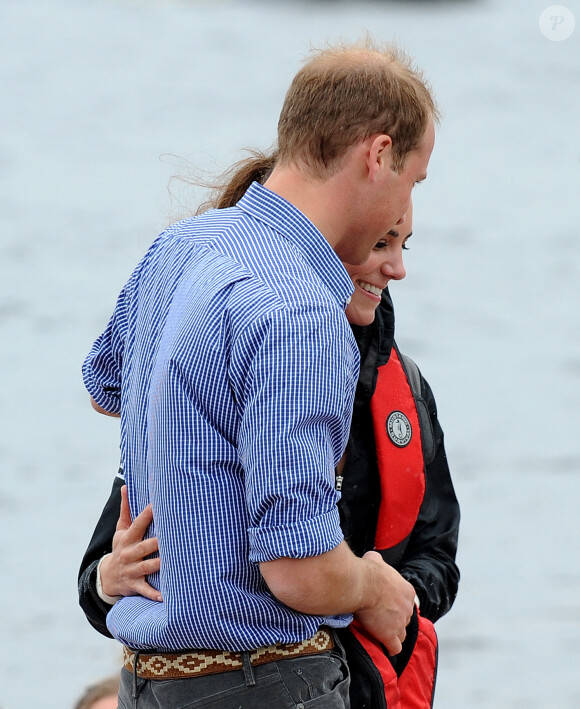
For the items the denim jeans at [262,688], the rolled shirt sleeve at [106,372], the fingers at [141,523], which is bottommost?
the denim jeans at [262,688]

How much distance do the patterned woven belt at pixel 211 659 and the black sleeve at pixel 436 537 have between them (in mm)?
446

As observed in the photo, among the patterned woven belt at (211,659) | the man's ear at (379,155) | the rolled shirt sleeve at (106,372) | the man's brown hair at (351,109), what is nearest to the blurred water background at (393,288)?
the rolled shirt sleeve at (106,372)

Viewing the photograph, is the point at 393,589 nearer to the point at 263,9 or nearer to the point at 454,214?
the point at 454,214

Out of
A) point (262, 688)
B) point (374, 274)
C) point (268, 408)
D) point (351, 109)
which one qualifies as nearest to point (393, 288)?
point (374, 274)

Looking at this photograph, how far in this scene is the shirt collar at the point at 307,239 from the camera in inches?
66.3

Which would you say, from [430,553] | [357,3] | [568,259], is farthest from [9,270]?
[430,553]

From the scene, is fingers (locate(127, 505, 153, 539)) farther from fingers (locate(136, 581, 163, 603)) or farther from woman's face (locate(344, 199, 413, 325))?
woman's face (locate(344, 199, 413, 325))

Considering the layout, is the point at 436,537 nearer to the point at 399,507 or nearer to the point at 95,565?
the point at 399,507

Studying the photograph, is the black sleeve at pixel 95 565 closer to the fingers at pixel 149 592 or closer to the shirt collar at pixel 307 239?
the fingers at pixel 149 592

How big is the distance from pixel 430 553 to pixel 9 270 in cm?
857

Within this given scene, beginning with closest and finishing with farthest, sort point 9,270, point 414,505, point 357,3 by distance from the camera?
point 414,505
point 9,270
point 357,3

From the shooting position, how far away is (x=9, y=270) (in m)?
10.2

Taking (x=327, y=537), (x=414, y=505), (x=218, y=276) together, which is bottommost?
(x=414, y=505)

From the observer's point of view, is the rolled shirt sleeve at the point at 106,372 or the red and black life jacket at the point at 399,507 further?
the rolled shirt sleeve at the point at 106,372
